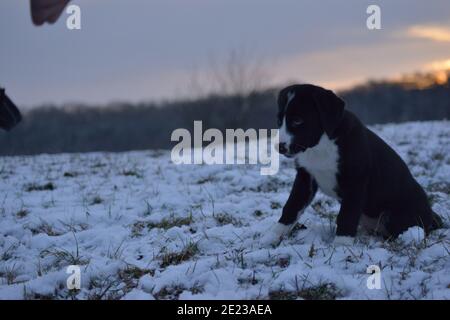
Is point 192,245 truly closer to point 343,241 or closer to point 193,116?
point 343,241

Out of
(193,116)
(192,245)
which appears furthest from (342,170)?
(193,116)

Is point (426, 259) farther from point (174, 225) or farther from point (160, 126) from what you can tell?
point (160, 126)

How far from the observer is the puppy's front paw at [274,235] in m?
3.91

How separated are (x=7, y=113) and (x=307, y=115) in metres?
2.28

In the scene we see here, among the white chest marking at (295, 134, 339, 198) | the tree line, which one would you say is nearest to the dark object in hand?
the white chest marking at (295, 134, 339, 198)

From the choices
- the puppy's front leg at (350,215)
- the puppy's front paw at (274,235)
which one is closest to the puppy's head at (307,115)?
the puppy's front leg at (350,215)

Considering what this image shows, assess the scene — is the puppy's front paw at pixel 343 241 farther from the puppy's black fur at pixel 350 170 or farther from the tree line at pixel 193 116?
the tree line at pixel 193 116

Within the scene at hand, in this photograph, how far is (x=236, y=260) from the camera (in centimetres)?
346

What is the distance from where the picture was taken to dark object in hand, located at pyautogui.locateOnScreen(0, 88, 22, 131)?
3.81 m

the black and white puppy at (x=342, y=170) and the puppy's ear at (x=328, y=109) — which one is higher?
the puppy's ear at (x=328, y=109)

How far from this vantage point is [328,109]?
382cm

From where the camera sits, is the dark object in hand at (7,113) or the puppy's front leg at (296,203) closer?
the dark object in hand at (7,113)
